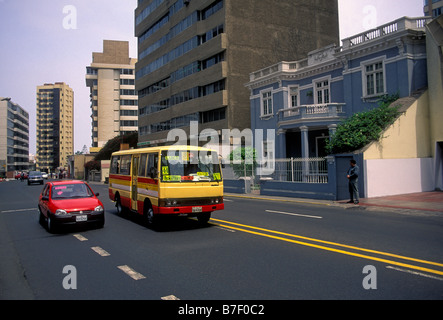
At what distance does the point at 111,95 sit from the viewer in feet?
297

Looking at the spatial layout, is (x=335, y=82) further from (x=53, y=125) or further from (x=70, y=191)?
(x=53, y=125)

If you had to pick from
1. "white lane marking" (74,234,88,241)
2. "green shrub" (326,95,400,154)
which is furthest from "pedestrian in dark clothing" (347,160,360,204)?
"white lane marking" (74,234,88,241)

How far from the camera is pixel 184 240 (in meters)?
8.81

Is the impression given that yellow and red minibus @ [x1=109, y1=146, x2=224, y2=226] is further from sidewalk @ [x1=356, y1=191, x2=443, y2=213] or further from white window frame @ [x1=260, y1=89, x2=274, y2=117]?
white window frame @ [x1=260, y1=89, x2=274, y2=117]

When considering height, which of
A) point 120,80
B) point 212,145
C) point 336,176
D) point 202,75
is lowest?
point 336,176

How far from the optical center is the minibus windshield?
10336 millimetres

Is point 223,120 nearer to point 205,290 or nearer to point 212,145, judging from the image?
point 212,145

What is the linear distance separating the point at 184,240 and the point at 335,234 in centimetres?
387

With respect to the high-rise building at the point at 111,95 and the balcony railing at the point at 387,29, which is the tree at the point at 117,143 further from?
the balcony railing at the point at 387,29

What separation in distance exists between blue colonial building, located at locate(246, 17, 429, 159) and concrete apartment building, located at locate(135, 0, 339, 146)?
473cm

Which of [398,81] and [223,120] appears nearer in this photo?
[398,81]

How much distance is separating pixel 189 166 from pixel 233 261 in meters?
4.57

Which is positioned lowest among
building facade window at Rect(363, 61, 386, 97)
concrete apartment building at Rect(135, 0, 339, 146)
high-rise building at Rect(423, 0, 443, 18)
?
building facade window at Rect(363, 61, 386, 97)

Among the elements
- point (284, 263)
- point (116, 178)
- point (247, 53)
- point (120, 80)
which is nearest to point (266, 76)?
point (247, 53)
